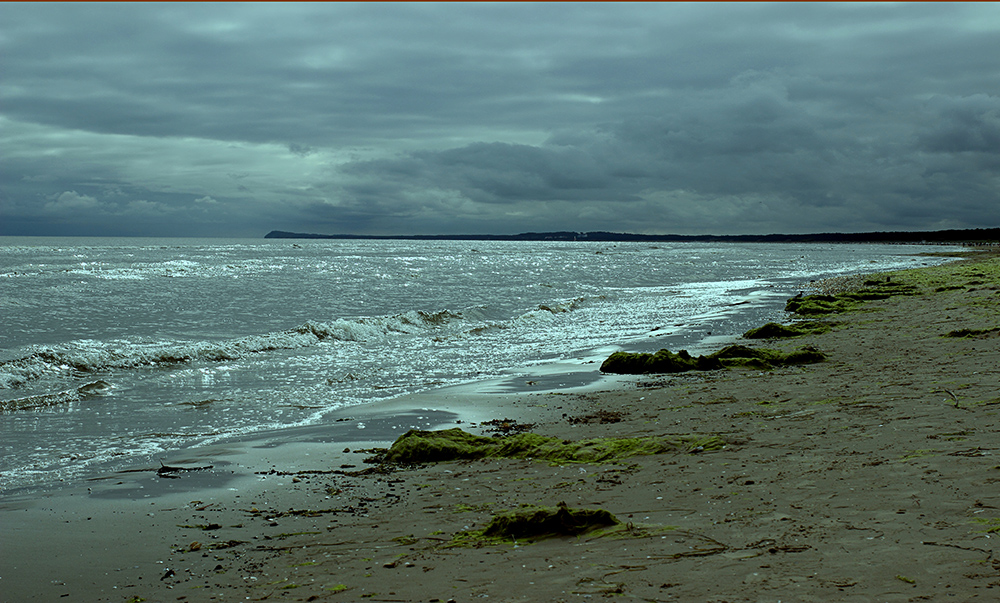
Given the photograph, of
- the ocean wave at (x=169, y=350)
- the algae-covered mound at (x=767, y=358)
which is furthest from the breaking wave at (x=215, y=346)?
the algae-covered mound at (x=767, y=358)

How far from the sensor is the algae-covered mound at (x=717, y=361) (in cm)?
1337

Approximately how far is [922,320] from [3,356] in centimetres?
2493

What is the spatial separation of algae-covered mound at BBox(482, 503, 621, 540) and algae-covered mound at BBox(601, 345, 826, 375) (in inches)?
343

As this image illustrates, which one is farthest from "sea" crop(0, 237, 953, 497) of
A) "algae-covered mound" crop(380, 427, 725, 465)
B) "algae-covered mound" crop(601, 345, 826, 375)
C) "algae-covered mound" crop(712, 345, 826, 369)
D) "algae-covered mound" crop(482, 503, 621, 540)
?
"algae-covered mound" crop(482, 503, 621, 540)

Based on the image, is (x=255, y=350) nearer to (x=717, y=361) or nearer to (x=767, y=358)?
(x=717, y=361)

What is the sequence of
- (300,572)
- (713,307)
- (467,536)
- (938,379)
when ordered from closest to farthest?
(300,572) < (467,536) < (938,379) < (713,307)

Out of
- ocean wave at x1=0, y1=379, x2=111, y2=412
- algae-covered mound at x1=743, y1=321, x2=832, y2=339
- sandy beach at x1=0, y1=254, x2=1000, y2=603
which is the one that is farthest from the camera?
algae-covered mound at x1=743, y1=321, x2=832, y2=339

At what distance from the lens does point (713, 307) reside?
2992cm

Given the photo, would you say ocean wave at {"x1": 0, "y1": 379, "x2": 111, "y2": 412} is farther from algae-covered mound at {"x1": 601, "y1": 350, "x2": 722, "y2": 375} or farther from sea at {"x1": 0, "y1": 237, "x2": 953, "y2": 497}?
algae-covered mound at {"x1": 601, "y1": 350, "x2": 722, "y2": 375}

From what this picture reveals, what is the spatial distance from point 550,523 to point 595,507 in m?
0.76

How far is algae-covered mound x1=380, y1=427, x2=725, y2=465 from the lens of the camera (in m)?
7.53

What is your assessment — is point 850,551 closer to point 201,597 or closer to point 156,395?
point 201,597

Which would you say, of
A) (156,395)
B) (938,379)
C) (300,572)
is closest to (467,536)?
(300,572)

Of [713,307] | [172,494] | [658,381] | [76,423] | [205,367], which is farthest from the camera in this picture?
[713,307]
